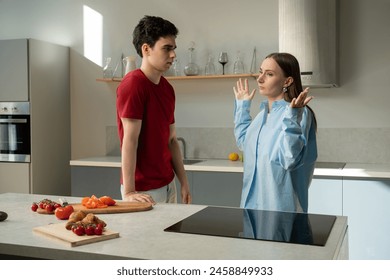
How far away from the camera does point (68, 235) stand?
1598 mm

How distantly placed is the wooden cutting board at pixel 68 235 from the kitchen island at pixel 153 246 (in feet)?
0.05

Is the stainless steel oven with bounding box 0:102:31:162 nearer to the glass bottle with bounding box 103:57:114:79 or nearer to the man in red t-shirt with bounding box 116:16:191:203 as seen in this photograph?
the glass bottle with bounding box 103:57:114:79

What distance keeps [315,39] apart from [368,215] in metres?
1.37

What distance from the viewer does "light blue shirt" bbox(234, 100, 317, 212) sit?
213cm

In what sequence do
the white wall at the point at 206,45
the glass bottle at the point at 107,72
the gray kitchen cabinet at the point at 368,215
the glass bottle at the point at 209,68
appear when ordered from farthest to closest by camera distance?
the glass bottle at the point at 107,72
the glass bottle at the point at 209,68
the white wall at the point at 206,45
the gray kitchen cabinet at the point at 368,215

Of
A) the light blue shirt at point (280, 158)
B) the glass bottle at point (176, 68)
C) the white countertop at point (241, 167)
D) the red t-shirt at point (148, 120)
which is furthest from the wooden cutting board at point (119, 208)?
the glass bottle at point (176, 68)

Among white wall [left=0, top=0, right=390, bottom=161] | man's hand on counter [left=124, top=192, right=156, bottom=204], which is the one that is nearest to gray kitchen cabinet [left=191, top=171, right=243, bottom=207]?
white wall [left=0, top=0, right=390, bottom=161]

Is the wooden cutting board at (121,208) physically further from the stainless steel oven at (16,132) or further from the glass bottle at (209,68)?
the stainless steel oven at (16,132)

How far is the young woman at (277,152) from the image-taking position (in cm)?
224

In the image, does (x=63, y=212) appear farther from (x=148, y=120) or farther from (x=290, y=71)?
(x=290, y=71)

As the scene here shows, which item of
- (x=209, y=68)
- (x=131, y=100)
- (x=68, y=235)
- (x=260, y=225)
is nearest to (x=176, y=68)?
(x=209, y=68)

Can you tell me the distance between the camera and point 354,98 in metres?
4.20
